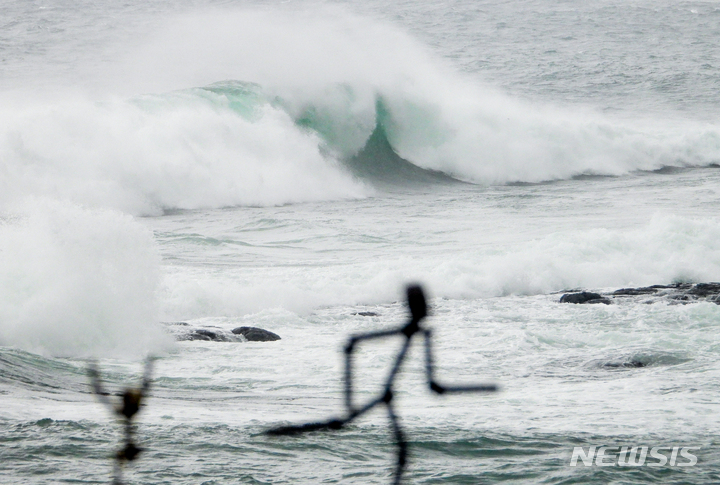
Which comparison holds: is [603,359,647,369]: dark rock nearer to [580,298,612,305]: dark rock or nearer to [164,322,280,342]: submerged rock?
[580,298,612,305]: dark rock

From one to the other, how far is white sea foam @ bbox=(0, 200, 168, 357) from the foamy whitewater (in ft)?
0.10

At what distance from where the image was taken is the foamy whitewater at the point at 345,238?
5031mm

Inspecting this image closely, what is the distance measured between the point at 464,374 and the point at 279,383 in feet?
5.25

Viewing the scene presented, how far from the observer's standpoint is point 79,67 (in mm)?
29312

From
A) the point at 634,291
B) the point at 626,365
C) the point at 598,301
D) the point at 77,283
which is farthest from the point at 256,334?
the point at 634,291

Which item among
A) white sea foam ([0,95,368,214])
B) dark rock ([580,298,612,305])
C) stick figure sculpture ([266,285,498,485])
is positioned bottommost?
stick figure sculpture ([266,285,498,485])

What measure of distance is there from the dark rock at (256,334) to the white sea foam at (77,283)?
80 centimetres

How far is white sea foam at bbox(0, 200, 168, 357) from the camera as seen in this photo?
8234 millimetres

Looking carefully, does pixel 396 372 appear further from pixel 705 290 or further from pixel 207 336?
pixel 705 290

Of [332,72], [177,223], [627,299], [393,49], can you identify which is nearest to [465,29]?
[393,49]

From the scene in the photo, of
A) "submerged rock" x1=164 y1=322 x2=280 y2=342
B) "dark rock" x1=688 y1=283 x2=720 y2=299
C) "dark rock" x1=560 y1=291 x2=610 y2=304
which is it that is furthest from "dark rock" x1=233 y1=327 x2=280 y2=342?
"dark rock" x1=688 y1=283 x2=720 y2=299

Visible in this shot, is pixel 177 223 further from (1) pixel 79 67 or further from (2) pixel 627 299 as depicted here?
(1) pixel 79 67

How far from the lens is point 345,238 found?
51.6ft

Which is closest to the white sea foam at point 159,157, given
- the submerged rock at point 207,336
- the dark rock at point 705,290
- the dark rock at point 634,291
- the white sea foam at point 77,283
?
the white sea foam at point 77,283
